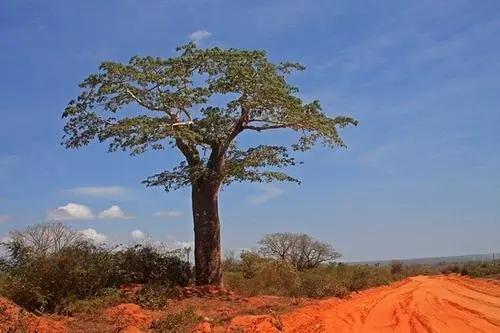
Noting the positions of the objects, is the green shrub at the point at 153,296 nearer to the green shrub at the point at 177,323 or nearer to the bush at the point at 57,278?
the bush at the point at 57,278

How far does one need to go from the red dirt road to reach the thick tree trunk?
3922 millimetres

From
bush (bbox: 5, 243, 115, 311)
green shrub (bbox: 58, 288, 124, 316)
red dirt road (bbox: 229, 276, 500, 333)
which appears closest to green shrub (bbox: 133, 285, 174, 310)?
green shrub (bbox: 58, 288, 124, 316)

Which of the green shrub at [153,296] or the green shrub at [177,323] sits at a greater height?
the green shrub at [153,296]

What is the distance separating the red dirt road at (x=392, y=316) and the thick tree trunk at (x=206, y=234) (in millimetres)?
3922

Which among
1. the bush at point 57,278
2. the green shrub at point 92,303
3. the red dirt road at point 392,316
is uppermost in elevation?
the bush at point 57,278

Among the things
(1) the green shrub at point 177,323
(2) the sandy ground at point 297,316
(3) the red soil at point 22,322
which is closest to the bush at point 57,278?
(2) the sandy ground at point 297,316

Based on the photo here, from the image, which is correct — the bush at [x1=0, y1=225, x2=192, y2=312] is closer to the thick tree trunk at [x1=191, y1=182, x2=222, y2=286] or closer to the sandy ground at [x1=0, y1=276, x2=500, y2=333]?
the thick tree trunk at [x1=191, y1=182, x2=222, y2=286]

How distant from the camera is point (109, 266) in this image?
53.2ft

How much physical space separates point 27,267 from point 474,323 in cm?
1008

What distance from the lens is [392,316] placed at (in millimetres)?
12633

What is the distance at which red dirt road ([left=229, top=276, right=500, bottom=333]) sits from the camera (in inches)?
440

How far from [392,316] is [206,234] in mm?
Result: 6836

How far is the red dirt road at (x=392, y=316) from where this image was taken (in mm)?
11188

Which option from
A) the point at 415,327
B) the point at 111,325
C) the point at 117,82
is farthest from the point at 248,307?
the point at 117,82
